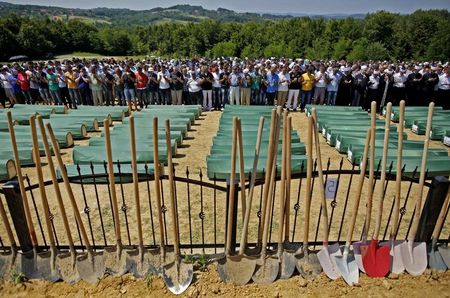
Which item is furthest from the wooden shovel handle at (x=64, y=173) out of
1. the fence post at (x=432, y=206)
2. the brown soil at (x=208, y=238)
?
the fence post at (x=432, y=206)

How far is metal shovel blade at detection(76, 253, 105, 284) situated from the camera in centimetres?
456

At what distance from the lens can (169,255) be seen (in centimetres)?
482

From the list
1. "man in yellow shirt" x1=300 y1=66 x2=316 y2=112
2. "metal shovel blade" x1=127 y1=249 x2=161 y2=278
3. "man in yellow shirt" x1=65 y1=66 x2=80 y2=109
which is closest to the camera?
"metal shovel blade" x1=127 y1=249 x2=161 y2=278

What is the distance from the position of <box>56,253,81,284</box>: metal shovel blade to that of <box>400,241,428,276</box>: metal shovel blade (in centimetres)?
476

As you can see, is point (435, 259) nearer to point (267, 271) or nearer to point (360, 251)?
point (360, 251)

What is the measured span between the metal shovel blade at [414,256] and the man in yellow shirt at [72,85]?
15.9 m

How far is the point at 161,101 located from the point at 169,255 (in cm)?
1297

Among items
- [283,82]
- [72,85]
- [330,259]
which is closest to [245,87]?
[283,82]

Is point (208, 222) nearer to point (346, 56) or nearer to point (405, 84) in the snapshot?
point (405, 84)

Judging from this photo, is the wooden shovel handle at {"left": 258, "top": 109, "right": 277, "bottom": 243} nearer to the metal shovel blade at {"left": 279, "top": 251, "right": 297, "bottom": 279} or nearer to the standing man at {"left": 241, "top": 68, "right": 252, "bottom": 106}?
the metal shovel blade at {"left": 279, "top": 251, "right": 297, "bottom": 279}

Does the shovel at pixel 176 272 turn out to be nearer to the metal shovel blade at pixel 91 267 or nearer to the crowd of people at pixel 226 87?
the metal shovel blade at pixel 91 267

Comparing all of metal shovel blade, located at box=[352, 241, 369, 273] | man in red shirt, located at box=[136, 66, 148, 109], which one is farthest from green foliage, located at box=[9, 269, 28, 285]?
man in red shirt, located at box=[136, 66, 148, 109]

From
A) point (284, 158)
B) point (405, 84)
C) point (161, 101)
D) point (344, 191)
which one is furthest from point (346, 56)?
point (284, 158)

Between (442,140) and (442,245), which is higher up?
(442,245)
